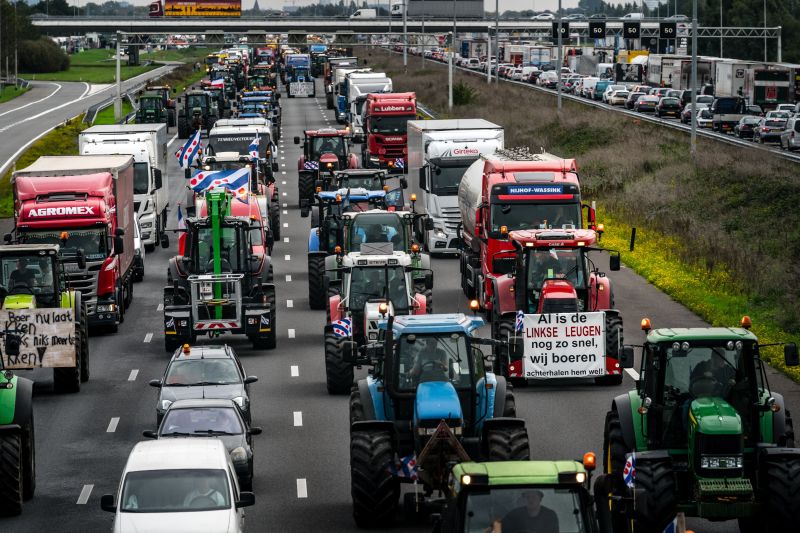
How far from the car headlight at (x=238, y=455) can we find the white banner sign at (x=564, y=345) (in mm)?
8536

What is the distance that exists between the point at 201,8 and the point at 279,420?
5702 inches

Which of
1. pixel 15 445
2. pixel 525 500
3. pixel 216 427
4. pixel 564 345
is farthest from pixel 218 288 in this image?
pixel 525 500

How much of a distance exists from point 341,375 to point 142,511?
A: 13011mm

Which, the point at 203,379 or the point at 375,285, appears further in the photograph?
the point at 375,285

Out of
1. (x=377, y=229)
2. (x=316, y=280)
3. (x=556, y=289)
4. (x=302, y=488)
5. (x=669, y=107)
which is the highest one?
(x=669, y=107)

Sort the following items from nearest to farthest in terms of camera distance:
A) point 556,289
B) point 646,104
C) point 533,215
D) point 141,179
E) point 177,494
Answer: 1. point 177,494
2. point 556,289
3. point 533,215
4. point 141,179
5. point 646,104

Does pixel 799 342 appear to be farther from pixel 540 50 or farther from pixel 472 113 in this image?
pixel 540 50

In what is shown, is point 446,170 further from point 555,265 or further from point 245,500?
Answer: point 245,500

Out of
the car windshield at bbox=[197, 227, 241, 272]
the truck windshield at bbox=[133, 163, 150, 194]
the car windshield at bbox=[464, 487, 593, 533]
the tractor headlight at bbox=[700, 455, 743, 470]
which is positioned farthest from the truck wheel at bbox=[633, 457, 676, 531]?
the truck windshield at bbox=[133, 163, 150, 194]

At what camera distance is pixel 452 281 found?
46.6 m

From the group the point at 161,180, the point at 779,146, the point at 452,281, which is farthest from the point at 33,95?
the point at 452,281

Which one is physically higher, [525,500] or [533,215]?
[533,215]

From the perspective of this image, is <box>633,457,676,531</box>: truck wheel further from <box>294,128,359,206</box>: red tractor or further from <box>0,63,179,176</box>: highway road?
<box>0,63,179,176</box>: highway road

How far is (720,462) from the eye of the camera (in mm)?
18125
